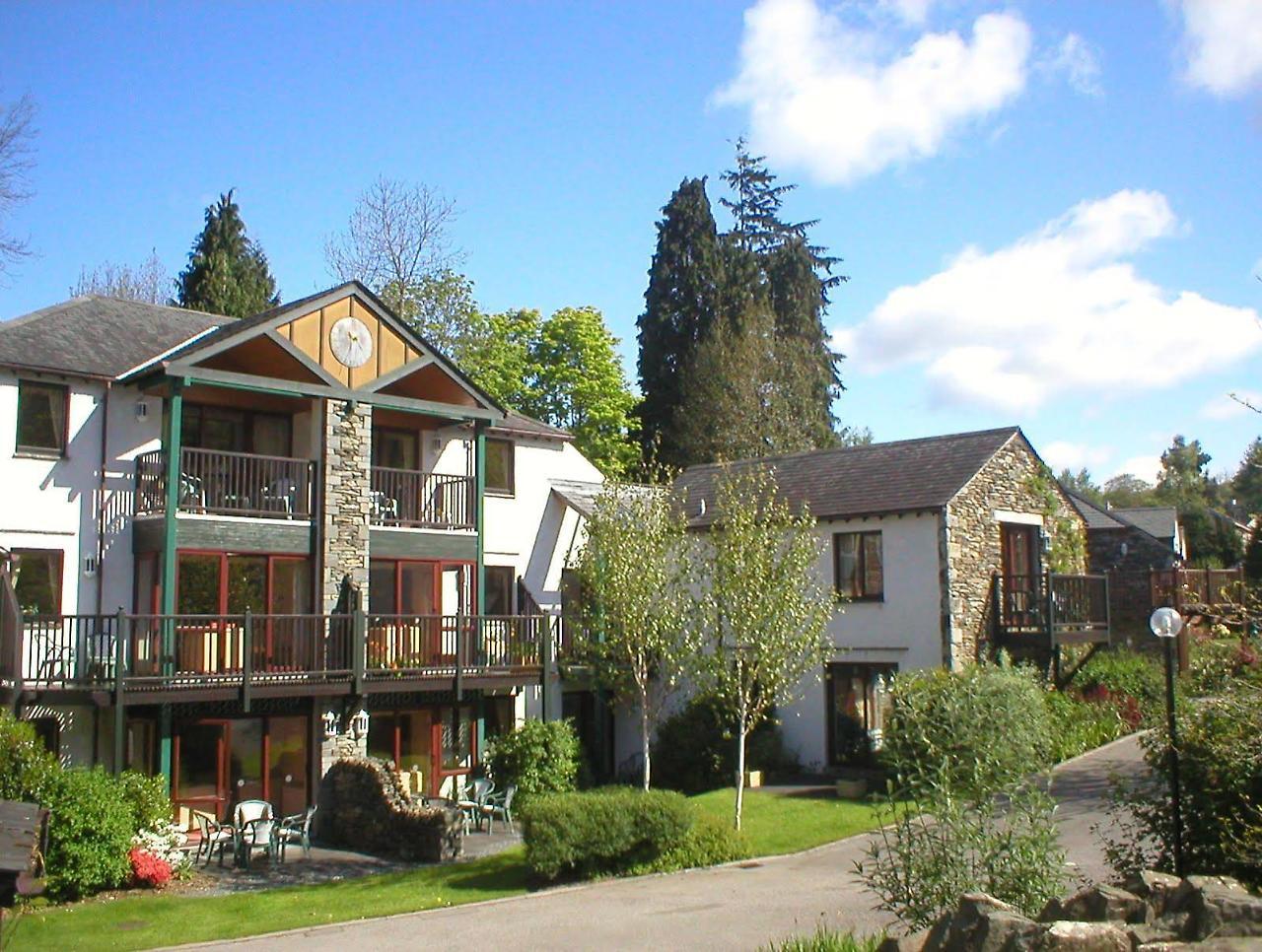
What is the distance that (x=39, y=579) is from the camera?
853 inches

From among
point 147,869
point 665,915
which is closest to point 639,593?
point 665,915

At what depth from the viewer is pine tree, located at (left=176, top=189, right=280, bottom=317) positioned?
1812 inches

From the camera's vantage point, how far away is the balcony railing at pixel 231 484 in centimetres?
2253

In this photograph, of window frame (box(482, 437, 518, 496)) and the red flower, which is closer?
the red flower

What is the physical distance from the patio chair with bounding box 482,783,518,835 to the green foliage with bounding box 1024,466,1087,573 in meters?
13.0

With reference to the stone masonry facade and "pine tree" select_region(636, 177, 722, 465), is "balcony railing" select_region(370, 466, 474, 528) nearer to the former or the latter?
the stone masonry facade

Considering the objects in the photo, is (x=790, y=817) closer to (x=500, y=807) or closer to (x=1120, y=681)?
(x=500, y=807)

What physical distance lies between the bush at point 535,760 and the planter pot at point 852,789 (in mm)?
5372

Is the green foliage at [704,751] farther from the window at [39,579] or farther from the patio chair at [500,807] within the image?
the window at [39,579]

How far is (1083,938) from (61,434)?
19.3 metres

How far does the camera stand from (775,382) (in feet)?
157

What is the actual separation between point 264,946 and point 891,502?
1620 cm

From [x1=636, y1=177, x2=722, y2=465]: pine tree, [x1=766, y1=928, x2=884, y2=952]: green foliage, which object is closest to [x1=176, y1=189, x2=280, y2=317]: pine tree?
[x1=636, y1=177, x2=722, y2=465]: pine tree

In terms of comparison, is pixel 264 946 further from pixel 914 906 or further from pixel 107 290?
pixel 107 290
